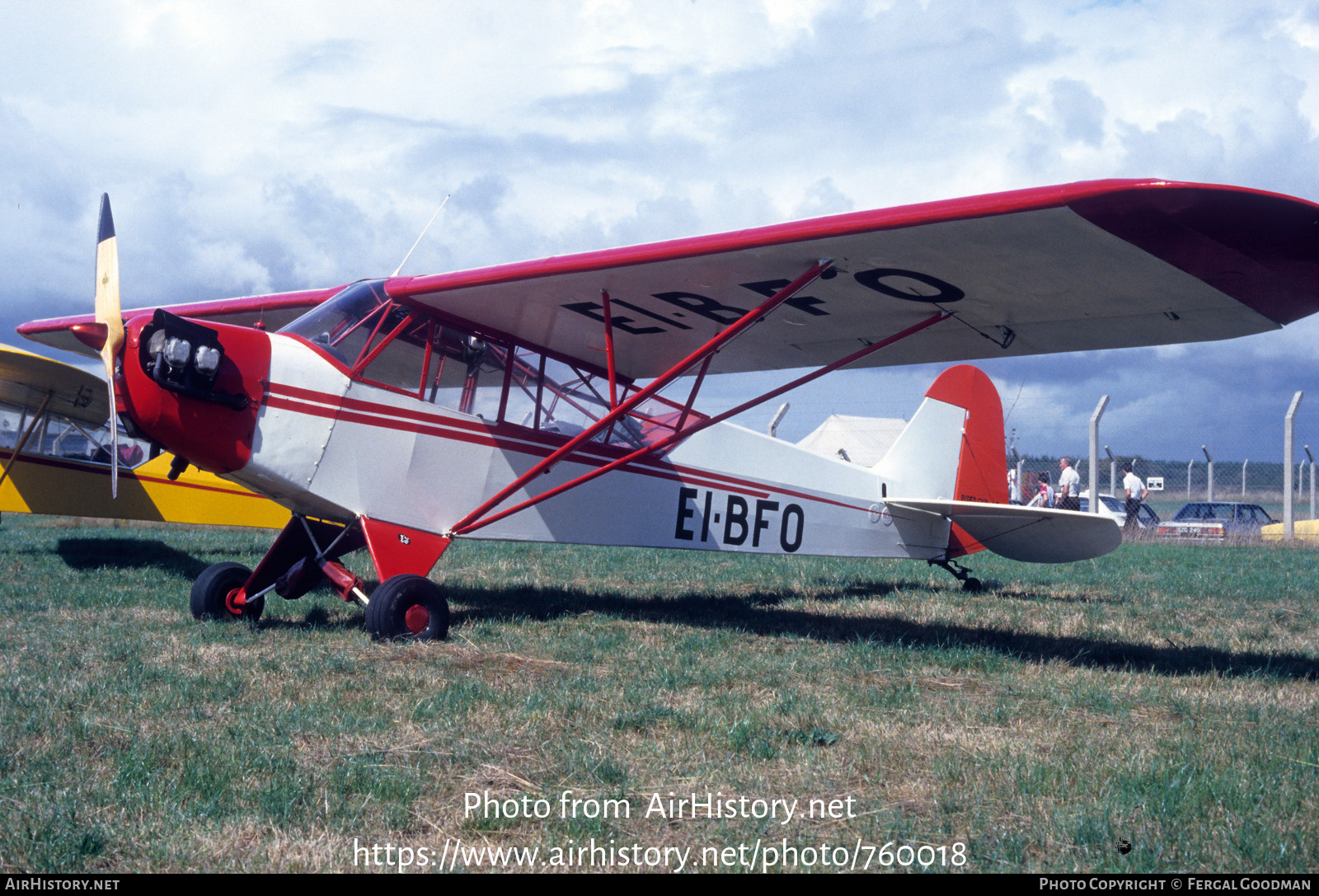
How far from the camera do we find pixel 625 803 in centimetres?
255

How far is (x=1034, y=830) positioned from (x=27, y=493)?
1108 centimetres

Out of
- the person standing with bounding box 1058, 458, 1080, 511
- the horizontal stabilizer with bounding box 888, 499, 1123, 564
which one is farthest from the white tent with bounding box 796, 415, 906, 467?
the horizontal stabilizer with bounding box 888, 499, 1123, 564

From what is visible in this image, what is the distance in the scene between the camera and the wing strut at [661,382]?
5.07m

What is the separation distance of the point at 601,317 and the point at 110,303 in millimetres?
2975

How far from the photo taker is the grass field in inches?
89.8

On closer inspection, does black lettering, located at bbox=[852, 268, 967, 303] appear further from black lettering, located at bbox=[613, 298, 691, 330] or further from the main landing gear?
the main landing gear

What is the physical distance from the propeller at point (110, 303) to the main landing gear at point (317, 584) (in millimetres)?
970

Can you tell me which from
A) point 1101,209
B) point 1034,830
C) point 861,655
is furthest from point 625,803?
point 1101,209

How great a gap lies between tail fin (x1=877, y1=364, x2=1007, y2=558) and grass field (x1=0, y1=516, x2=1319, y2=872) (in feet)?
6.13

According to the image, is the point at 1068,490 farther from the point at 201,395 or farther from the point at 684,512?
the point at 201,395

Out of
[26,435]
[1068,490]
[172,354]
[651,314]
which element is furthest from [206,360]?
[1068,490]

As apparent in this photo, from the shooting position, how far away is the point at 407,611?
16.6 feet

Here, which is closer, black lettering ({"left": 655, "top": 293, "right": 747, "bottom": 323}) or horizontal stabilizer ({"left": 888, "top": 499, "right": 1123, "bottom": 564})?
black lettering ({"left": 655, "top": 293, "right": 747, "bottom": 323})
